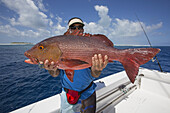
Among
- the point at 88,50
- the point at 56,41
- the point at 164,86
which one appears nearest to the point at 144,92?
the point at 164,86

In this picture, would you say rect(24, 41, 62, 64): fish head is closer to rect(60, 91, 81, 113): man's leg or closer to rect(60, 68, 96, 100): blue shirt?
rect(60, 68, 96, 100): blue shirt

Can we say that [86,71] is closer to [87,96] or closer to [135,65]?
[87,96]

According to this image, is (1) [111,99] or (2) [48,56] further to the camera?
(1) [111,99]

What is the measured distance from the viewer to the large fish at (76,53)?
5.88 ft

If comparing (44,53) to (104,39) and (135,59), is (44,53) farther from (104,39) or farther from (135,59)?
(135,59)

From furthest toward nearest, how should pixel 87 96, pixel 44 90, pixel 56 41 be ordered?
pixel 44 90 → pixel 87 96 → pixel 56 41

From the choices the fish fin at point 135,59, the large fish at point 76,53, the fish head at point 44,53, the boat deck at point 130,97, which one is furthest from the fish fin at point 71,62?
the boat deck at point 130,97

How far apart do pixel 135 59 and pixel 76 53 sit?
50.9 inches

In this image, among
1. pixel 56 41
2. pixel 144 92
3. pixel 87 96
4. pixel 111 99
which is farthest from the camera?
pixel 144 92

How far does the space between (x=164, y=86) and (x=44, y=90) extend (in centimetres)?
792

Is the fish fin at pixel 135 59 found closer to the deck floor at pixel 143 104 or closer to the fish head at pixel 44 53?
the fish head at pixel 44 53

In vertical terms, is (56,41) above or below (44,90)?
above

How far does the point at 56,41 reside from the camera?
188 cm

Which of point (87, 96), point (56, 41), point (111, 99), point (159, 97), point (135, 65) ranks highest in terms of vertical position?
point (56, 41)
